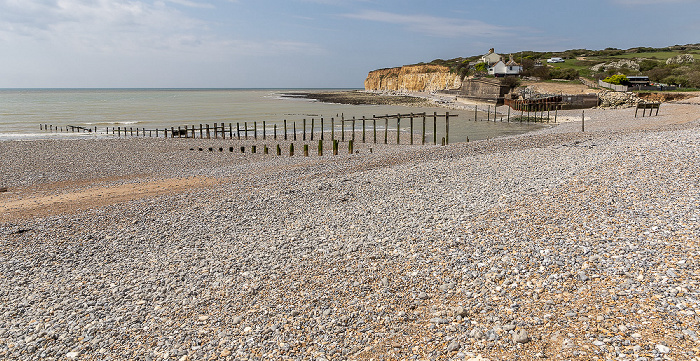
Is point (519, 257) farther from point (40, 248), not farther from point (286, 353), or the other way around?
point (40, 248)

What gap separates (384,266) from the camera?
25.9ft

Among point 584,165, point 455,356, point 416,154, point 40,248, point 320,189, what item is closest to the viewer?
point 455,356

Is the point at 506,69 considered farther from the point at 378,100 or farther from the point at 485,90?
the point at 378,100

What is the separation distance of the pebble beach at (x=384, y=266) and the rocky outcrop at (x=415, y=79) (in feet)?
348

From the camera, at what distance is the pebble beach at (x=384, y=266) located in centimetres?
571

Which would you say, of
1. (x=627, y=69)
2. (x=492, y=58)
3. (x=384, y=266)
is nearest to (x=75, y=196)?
(x=384, y=266)

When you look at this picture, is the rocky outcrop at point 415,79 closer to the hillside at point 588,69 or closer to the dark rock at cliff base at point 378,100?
the hillside at point 588,69

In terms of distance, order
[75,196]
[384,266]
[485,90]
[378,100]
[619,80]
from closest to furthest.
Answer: [384,266], [75,196], [619,80], [485,90], [378,100]

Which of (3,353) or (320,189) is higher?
(320,189)

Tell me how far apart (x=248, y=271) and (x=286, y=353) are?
2.89 metres

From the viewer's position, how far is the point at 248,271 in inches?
328

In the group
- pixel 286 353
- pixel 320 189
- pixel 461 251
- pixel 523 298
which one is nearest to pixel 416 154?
pixel 320 189

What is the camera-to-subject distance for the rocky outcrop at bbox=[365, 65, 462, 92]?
122 m

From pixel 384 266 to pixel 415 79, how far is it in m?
139
